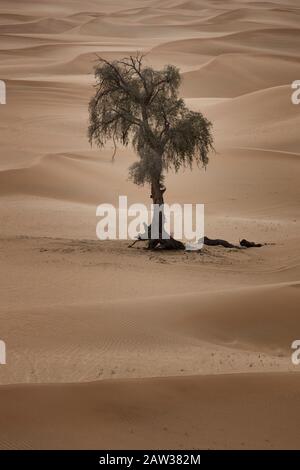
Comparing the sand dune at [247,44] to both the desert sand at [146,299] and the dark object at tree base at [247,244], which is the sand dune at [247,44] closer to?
the desert sand at [146,299]

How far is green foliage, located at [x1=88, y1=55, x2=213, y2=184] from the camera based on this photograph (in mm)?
14273

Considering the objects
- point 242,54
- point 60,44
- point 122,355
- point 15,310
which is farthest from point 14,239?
point 60,44

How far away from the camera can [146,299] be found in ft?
34.0

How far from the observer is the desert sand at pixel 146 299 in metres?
6.14

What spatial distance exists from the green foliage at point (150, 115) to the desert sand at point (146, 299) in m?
2.27

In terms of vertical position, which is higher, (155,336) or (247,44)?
(247,44)

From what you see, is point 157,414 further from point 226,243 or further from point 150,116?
point 226,243

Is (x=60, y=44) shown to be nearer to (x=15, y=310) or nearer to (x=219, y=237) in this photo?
(x=219, y=237)
